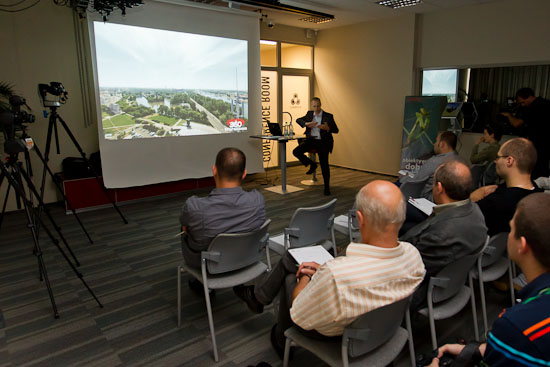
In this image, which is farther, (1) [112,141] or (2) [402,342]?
(1) [112,141]

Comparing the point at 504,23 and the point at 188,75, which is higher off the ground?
the point at 504,23

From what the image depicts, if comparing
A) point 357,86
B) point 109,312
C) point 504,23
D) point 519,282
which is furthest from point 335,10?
point 109,312

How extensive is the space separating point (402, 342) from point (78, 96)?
572 cm

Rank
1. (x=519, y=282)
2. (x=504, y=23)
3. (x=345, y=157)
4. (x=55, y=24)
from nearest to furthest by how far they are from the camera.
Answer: (x=519, y=282) → (x=55, y=24) → (x=504, y=23) → (x=345, y=157)

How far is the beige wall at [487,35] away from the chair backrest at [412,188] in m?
3.73

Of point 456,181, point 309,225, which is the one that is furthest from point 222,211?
point 456,181

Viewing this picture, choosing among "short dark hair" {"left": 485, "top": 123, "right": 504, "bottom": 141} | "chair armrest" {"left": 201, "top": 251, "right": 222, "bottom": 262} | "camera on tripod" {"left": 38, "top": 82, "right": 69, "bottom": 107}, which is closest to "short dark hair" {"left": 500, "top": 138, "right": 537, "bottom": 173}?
"chair armrest" {"left": 201, "top": 251, "right": 222, "bottom": 262}

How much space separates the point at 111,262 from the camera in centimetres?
375

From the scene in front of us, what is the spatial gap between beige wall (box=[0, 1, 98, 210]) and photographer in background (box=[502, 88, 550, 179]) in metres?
6.38

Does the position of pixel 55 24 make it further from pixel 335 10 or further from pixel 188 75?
pixel 335 10

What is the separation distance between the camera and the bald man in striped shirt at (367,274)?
4.48 feet

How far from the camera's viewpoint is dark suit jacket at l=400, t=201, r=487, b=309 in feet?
6.32

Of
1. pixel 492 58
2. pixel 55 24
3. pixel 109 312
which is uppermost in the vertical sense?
pixel 55 24

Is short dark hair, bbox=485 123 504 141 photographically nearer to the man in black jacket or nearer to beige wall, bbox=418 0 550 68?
beige wall, bbox=418 0 550 68
